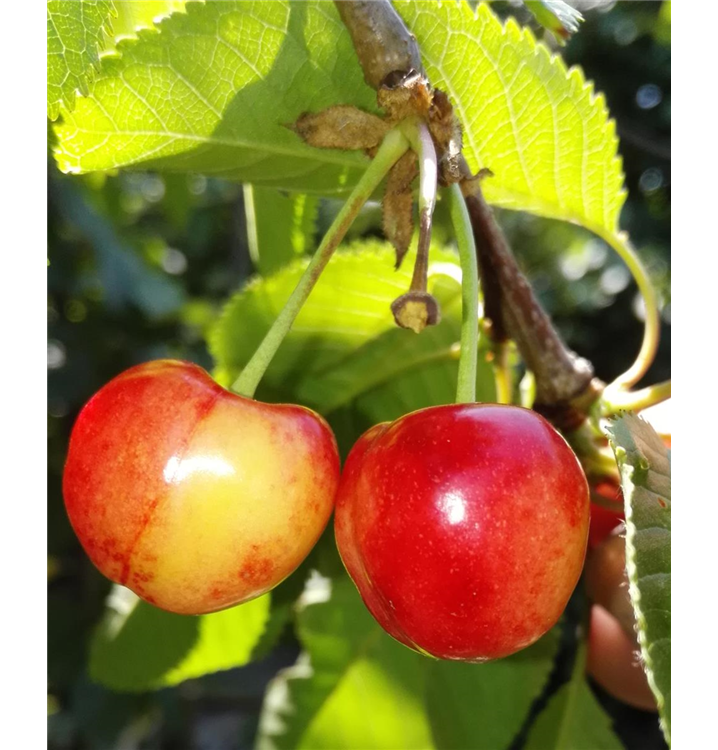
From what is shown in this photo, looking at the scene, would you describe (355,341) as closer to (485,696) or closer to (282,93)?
(282,93)

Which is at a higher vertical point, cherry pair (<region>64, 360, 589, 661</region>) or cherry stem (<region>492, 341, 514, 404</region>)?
cherry pair (<region>64, 360, 589, 661</region>)

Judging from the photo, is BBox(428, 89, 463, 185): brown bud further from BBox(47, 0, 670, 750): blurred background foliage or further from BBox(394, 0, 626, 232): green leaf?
BBox(47, 0, 670, 750): blurred background foliage

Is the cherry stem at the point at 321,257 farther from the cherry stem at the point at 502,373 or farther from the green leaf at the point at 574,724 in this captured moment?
the green leaf at the point at 574,724

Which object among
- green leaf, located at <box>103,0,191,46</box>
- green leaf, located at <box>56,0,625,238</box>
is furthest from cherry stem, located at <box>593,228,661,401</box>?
green leaf, located at <box>103,0,191,46</box>

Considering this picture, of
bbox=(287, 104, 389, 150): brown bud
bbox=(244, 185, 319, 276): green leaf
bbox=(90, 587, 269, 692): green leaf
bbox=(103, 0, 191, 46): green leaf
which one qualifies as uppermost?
bbox=(103, 0, 191, 46): green leaf

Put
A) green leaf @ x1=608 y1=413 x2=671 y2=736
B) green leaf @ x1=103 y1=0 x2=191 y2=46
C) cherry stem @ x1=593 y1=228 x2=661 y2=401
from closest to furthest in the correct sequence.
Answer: green leaf @ x1=608 y1=413 x2=671 y2=736, green leaf @ x1=103 y1=0 x2=191 y2=46, cherry stem @ x1=593 y1=228 x2=661 y2=401

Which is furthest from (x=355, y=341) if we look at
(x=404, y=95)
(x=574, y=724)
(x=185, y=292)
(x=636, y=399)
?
(x=185, y=292)
